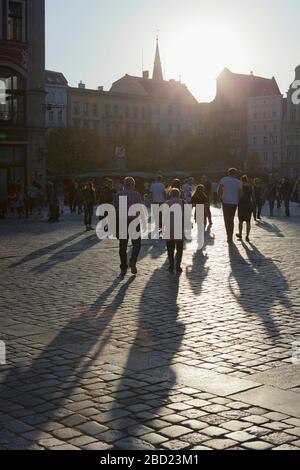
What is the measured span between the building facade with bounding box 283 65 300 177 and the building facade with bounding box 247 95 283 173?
1.45 metres

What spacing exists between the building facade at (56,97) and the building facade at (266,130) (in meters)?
30.3

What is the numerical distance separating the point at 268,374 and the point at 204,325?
7.46ft

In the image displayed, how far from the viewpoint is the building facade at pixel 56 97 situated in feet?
341

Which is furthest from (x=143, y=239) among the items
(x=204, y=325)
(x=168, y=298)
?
(x=204, y=325)

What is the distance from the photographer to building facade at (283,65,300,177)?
117m

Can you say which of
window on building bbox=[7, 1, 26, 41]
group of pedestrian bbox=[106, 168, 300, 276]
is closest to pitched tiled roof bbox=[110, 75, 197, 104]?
window on building bbox=[7, 1, 26, 41]

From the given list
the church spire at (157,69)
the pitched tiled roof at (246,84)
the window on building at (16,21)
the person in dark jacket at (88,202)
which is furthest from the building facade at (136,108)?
the person in dark jacket at (88,202)

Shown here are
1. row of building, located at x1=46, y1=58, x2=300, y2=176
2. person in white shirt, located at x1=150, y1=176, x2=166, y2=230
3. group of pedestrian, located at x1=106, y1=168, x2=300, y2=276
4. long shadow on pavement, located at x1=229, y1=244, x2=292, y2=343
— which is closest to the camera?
long shadow on pavement, located at x1=229, y1=244, x2=292, y2=343

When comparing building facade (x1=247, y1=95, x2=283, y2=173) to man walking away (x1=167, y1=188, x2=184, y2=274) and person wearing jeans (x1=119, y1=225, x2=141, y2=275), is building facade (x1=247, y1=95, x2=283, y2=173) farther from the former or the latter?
person wearing jeans (x1=119, y1=225, x2=141, y2=275)

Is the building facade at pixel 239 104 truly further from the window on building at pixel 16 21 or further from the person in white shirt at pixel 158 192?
the person in white shirt at pixel 158 192

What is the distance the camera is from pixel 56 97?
106 metres

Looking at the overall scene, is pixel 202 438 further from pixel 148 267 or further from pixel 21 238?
pixel 21 238

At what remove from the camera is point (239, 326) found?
8602mm

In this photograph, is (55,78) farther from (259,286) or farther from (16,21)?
(259,286)
